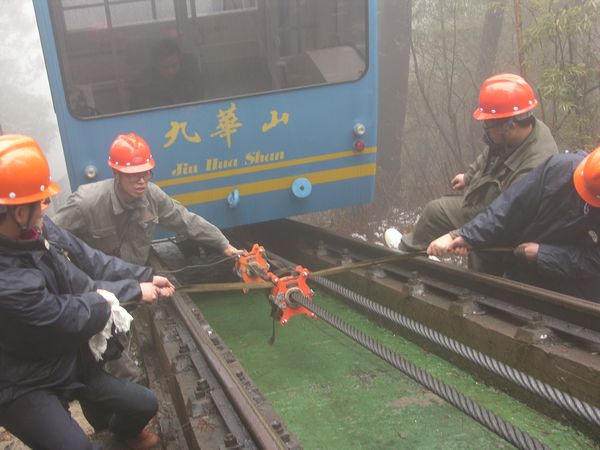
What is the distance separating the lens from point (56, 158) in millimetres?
58094

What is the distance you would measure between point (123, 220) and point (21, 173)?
190 centimetres

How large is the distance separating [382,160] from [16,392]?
31.4 ft

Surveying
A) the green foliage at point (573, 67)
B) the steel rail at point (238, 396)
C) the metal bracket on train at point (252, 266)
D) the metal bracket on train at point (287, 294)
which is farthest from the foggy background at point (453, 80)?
the steel rail at point (238, 396)

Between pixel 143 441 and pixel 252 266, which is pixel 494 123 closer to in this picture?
pixel 252 266

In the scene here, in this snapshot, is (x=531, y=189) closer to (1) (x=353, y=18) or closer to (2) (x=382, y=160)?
(1) (x=353, y=18)

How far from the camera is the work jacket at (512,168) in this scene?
3373 mm

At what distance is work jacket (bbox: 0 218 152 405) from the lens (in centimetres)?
193

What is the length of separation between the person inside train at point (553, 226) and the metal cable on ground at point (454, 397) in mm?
821

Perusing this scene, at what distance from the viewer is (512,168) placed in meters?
3.47

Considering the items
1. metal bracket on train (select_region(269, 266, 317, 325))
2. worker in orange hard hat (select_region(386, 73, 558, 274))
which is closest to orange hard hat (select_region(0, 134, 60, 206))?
metal bracket on train (select_region(269, 266, 317, 325))

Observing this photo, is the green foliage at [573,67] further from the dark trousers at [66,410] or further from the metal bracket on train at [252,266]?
the dark trousers at [66,410]

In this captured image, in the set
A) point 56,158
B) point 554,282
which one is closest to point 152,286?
point 554,282

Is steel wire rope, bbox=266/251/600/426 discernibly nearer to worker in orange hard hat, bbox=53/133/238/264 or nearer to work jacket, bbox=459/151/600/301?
work jacket, bbox=459/151/600/301

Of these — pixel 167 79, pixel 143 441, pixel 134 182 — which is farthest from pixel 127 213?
pixel 143 441
